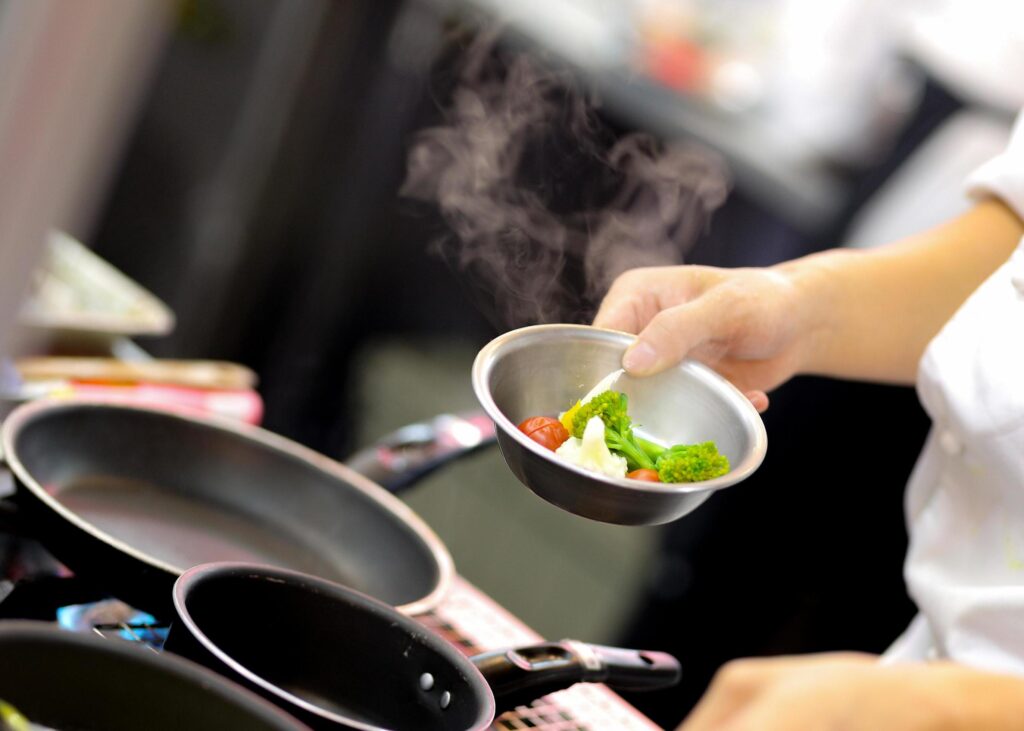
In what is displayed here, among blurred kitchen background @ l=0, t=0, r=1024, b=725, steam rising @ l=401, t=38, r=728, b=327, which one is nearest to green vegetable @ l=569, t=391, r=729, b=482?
steam rising @ l=401, t=38, r=728, b=327

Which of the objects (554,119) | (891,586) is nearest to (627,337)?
(554,119)

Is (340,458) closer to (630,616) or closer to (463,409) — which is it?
(463,409)

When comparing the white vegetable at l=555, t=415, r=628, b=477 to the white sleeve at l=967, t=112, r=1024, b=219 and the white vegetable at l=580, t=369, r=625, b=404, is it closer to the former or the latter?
the white vegetable at l=580, t=369, r=625, b=404

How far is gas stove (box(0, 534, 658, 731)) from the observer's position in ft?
2.55

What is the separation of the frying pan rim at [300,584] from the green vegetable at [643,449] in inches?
6.3

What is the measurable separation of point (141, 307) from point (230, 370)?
239 mm

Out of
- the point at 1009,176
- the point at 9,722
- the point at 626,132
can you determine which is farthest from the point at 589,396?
the point at 626,132

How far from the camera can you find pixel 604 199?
1054 mm

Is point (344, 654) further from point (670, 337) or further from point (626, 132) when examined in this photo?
point (626, 132)

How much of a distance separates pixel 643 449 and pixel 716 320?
0.17 meters

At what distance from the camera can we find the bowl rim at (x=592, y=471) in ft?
2.18

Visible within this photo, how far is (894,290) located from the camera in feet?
3.47

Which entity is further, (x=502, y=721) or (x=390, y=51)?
(x=390, y=51)

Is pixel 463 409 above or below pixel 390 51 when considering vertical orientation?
below
